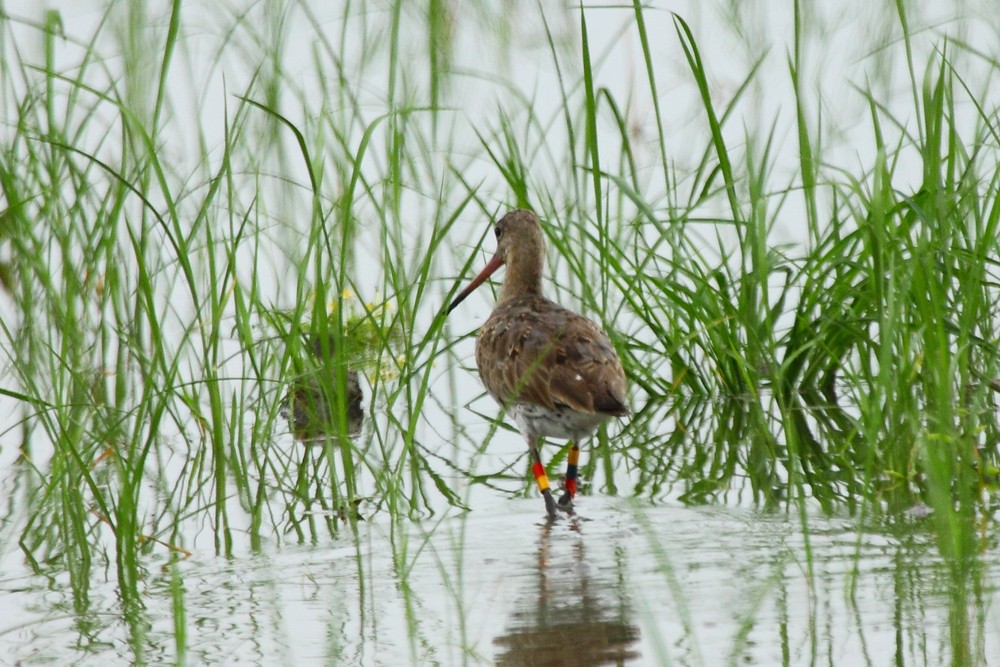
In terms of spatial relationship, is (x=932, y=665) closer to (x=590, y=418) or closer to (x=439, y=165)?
(x=590, y=418)

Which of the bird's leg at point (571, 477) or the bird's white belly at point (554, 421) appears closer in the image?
the bird's leg at point (571, 477)

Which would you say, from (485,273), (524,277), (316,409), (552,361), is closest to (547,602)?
(552,361)

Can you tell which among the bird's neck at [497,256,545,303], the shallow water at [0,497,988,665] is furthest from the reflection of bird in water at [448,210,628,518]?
the shallow water at [0,497,988,665]

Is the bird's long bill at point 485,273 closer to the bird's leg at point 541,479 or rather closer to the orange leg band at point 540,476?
the bird's leg at point 541,479

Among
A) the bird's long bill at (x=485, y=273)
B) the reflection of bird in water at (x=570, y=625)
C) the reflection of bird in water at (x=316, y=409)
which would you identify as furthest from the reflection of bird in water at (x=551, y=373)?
the reflection of bird in water at (x=570, y=625)

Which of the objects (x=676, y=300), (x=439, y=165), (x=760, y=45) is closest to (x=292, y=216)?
(x=439, y=165)

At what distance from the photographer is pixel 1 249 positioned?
299 inches

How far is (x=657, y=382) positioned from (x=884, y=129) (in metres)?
3.52

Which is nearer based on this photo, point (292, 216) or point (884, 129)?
point (292, 216)

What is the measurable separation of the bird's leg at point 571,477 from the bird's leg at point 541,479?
59 millimetres

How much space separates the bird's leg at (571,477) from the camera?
586cm

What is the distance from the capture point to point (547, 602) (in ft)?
15.1

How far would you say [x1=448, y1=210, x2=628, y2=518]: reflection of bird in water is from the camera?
5.90m

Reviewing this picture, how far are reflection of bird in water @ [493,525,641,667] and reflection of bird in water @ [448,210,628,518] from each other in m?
0.91
